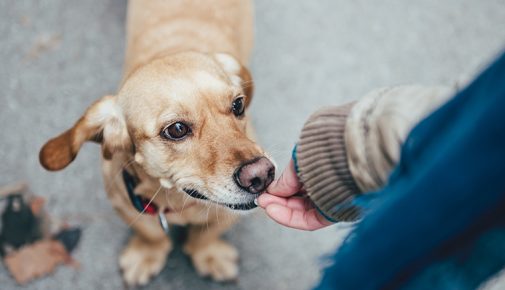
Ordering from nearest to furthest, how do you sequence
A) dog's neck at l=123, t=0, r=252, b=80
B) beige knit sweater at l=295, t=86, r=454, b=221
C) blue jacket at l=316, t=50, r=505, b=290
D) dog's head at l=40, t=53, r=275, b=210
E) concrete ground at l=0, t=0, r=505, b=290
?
1. blue jacket at l=316, t=50, r=505, b=290
2. beige knit sweater at l=295, t=86, r=454, b=221
3. dog's head at l=40, t=53, r=275, b=210
4. dog's neck at l=123, t=0, r=252, b=80
5. concrete ground at l=0, t=0, r=505, b=290

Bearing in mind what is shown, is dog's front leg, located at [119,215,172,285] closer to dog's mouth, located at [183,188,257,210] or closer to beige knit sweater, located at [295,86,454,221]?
dog's mouth, located at [183,188,257,210]

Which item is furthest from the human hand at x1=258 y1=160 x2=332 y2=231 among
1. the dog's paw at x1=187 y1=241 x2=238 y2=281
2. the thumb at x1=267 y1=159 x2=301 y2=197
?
the dog's paw at x1=187 y1=241 x2=238 y2=281

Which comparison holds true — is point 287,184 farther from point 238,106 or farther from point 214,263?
point 214,263

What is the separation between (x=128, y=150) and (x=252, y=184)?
0.40m

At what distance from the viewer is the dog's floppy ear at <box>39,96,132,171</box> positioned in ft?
4.30

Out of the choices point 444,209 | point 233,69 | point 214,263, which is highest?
point 444,209

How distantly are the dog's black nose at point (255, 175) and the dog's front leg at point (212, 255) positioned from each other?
56 cm

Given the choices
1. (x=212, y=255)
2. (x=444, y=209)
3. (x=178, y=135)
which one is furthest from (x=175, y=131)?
(x=444, y=209)

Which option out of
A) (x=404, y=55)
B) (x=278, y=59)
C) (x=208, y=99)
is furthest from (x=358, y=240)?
(x=404, y=55)

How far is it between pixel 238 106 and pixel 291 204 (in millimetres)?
346

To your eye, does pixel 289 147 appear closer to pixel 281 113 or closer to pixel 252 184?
pixel 281 113

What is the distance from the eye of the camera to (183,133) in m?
1.27

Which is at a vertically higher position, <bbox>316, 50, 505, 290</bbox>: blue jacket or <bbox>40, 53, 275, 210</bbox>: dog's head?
<bbox>316, 50, 505, 290</bbox>: blue jacket

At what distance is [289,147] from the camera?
2078mm
